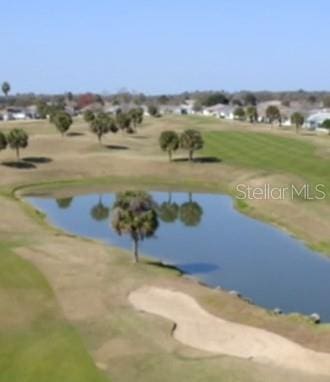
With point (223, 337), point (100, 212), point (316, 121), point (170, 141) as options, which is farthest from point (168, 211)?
point (316, 121)

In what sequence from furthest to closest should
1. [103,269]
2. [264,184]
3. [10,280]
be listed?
[264,184] < [103,269] < [10,280]

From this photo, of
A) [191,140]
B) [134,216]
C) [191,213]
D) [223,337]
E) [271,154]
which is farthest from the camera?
[271,154]

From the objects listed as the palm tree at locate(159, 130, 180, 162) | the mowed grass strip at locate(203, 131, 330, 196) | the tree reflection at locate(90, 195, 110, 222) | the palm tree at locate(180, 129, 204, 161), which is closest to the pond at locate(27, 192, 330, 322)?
the tree reflection at locate(90, 195, 110, 222)

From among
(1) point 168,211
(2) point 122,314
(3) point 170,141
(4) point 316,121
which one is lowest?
(1) point 168,211

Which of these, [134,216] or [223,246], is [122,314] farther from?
[223,246]

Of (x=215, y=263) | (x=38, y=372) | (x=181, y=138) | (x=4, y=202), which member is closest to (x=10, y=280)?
(x=38, y=372)

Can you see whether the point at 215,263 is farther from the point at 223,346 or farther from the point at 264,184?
the point at 264,184

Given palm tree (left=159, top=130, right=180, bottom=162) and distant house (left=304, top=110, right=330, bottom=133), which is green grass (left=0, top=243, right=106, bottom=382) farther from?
distant house (left=304, top=110, right=330, bottom=133)
